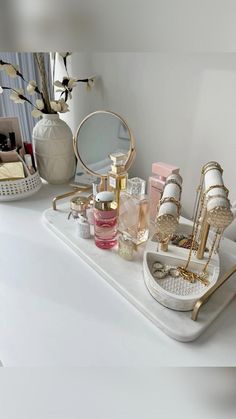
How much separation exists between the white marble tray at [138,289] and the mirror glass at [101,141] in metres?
0.18

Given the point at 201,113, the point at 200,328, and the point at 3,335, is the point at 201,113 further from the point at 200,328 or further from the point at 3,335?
the point at 3,335

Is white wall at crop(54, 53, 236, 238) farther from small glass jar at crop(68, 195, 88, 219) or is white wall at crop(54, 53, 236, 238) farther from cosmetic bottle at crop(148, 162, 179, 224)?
small glass jar at crop(68, 195, 88, 219)

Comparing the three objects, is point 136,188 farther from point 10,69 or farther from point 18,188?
point 10,69

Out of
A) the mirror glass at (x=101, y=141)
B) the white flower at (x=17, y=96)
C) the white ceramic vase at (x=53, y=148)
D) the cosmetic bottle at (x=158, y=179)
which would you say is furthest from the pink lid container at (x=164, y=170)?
the white flower at (x=17, y=96)

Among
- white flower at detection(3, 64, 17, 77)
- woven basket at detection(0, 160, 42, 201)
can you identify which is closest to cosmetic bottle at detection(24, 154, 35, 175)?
woven basket at detection(0, 160, 42, 201)

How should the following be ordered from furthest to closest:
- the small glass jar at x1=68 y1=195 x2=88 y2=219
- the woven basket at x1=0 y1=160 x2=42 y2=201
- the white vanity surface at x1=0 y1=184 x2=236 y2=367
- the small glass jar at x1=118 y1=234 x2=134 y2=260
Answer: the woven basket at x1=0 y1=160 x2=42 y2=201 < the small glass jar at x1=68 y1=195 x2=88 y2=219 < the small glass jar at x1=118 y1=234 x2=134 y2=260 < the white vanity surface at x1=0 y1=184 x2=236 y2=367

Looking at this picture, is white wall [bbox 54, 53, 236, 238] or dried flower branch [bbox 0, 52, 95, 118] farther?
dried flower branch [bbox 0, 52, 95, 118]

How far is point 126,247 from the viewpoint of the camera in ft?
1.92

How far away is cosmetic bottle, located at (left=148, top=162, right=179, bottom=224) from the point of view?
0.60 metres

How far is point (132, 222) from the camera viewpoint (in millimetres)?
623

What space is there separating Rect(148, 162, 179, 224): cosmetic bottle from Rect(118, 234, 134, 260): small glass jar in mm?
114

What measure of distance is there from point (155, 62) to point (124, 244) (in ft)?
1.47

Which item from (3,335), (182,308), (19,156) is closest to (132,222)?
(182,308)

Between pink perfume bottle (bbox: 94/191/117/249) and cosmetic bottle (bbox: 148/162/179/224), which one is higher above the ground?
cosmetic bottle (bbox: 148/162/179/224)
